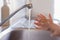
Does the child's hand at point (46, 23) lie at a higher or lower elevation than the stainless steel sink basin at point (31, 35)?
higher

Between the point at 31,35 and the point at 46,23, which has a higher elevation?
the point at 46,23

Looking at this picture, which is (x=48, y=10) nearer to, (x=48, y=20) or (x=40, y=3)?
(x=40, y=3)

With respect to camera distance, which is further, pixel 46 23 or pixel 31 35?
pixel 31 35

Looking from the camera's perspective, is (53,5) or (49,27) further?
(53,5)

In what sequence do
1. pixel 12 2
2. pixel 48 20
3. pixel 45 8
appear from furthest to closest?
pixel 45 8 < pixel 12 2 < pixel 48 20

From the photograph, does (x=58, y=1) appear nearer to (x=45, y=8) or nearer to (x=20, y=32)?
(x=45, y=8)

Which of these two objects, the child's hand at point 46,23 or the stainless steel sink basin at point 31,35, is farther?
the stainless steel sink basin at point 31,35

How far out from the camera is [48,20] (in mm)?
979

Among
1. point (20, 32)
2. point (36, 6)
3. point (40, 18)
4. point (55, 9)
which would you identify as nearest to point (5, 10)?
point (20, 32)

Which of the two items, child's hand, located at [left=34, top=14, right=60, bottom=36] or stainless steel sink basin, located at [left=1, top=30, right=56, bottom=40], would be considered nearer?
child's hand, located at [left=34, top=14, right=60, bottom=36]

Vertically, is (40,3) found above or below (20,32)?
above

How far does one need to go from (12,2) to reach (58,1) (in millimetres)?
739

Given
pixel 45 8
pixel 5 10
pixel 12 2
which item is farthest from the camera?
pixel 45 8

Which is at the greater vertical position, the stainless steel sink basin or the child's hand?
the child's hand
